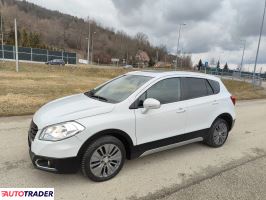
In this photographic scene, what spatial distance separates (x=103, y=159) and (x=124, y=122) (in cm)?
62

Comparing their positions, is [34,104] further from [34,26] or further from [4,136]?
[34,26]

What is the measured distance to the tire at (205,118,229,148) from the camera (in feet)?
16.7

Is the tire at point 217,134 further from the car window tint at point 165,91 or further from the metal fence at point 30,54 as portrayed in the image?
the metal fence at point 30,54

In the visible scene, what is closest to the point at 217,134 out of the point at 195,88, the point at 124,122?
the point at 195,88

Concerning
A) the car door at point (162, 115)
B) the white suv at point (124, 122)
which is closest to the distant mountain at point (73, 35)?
the white suv at point (124, 122)

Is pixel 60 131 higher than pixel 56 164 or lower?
higher

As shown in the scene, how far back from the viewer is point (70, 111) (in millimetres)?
3549

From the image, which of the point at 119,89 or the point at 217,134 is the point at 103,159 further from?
the point at 217,134

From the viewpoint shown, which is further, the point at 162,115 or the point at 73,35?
the point at 73,35

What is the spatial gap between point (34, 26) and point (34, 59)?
60069 millimetres

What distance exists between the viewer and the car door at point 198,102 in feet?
15.0

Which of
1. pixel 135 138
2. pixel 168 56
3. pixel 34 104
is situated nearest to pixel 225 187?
pixel 135 138

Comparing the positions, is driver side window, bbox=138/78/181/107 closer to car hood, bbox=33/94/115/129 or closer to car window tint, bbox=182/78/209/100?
car window tint, bbox=182/78/209/100

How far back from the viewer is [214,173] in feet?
13.0
